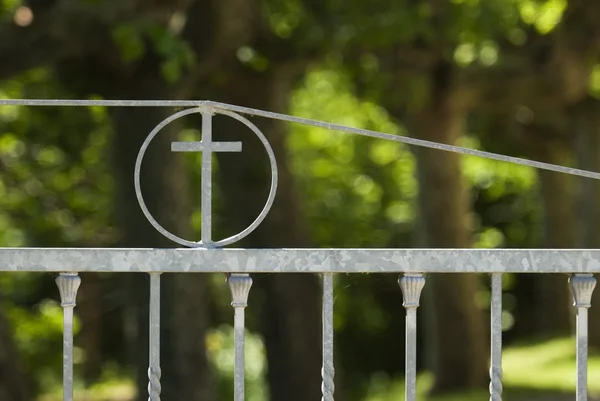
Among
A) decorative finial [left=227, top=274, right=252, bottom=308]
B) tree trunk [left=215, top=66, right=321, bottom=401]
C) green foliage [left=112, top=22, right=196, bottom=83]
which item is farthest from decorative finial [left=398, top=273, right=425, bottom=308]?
tree trunk [left=215, top=66, right=321, bottom=401]

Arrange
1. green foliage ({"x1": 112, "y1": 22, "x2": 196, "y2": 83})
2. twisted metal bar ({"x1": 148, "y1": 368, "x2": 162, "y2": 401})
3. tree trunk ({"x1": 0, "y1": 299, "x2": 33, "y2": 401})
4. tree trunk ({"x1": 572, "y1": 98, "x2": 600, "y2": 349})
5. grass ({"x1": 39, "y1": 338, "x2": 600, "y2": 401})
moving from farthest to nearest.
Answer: tree trunk ({"x1": 572, "y1": 98, "x2": 600, "y2": 349}), grass ({"x1": 39, "y1": 338, "x2": 600, "y2": 401}), tree trunk ({"x1": 0, "y1": 299, "x2": 33, "y2": 401}), green foliage ({"x1": 112, "y1": 22, "x2": 196, "y2": 83}), twisted metal bar ({"x1": 148, "y1": 368, "x2": 162, "y2": 401})

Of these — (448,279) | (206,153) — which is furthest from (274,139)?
(206,153)

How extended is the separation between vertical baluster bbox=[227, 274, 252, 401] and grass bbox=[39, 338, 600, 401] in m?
9.27

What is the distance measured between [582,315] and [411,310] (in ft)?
1.65

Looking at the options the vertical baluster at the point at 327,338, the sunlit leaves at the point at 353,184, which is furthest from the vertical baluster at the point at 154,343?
the sunlit leaves at the point at 353,184

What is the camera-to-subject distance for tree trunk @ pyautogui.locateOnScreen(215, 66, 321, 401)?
42.2ft

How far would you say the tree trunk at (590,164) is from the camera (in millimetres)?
16719

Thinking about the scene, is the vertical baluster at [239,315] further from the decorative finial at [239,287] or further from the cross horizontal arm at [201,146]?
the cross horizontal arm at [201,146]

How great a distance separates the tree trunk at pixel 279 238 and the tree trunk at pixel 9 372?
9.18ft

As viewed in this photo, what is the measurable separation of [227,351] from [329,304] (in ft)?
67.6

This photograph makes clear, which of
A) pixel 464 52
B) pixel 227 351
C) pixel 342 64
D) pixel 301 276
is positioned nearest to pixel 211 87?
pixel 342 64

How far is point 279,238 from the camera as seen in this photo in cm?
1305

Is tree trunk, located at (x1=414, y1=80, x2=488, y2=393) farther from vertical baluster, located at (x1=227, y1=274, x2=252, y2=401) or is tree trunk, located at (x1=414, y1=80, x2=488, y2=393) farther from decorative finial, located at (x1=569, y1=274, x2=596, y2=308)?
vertical baluster, located at (x1=227, y1=274, x2=252, y2=401)

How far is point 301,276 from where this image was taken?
1324 centimetres
